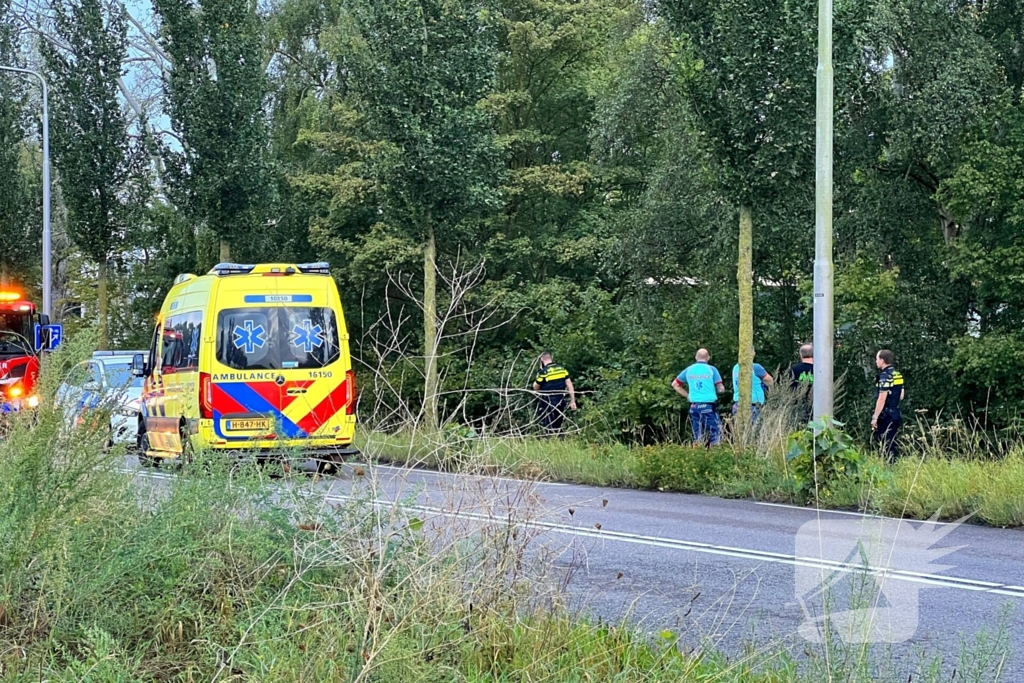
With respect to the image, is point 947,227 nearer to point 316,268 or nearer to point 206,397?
point 316,268

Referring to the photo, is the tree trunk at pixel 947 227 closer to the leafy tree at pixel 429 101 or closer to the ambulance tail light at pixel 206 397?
the leafy tree at pixel 429 101

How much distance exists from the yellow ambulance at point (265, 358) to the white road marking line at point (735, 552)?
5.59 meters

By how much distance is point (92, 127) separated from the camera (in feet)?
103

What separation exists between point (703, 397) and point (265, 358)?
6630mm

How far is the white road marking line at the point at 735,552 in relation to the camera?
549 centimetres

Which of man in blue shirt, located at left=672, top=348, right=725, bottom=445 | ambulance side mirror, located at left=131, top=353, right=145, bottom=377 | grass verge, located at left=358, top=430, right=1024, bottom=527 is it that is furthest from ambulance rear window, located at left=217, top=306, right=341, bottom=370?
man in blue shirt, located at left=672, top=348, right=725, bottom=445

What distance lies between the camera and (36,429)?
545 centimetres

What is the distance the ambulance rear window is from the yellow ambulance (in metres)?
0.01

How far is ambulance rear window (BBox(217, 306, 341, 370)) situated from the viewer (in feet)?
47.0

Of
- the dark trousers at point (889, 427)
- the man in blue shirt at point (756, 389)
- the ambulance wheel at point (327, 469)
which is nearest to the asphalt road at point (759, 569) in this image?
the ambulance wheel at point (327, 469)

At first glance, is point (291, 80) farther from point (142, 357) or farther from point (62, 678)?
point (62, 678)

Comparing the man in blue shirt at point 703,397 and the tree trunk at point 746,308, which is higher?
the tree trunk at point 746,308

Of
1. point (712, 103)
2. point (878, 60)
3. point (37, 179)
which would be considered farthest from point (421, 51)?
point (37, 179)

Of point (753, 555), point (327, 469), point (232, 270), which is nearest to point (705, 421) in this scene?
point (232, 270)
